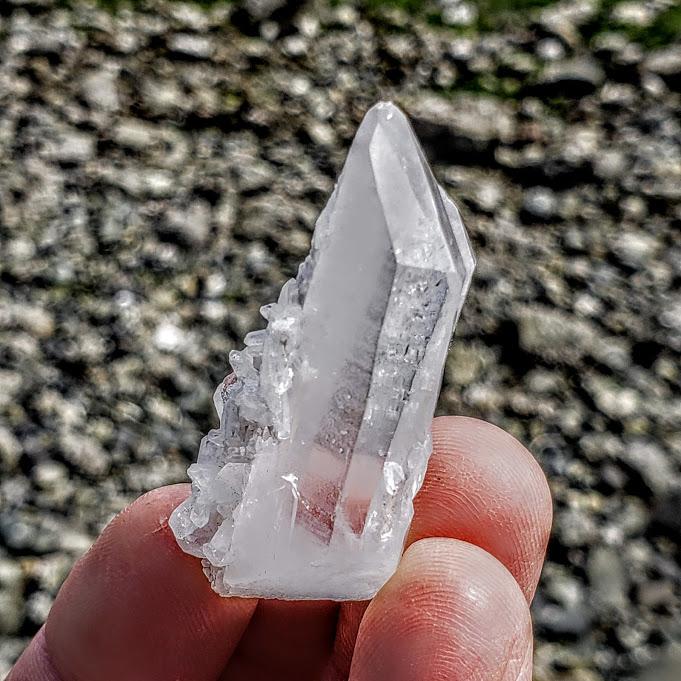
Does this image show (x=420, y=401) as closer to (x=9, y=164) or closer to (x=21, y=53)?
(x=9, y=164)

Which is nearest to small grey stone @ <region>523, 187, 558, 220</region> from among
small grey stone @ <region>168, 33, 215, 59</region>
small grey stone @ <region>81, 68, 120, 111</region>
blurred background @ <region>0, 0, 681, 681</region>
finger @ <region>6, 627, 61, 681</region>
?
blurred background @ <region>0, 0, 681, 681</region>

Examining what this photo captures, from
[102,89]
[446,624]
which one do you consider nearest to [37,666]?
[446,624]

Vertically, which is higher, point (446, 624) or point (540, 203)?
point (446, 624)

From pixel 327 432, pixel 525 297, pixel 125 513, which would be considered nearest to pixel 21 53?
pixel 525 297

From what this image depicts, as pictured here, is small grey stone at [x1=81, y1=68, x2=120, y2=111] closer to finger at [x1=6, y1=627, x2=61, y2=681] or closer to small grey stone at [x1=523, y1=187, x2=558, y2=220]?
small grey stone at [x1=523, y1=187, x2=558, y2=220]

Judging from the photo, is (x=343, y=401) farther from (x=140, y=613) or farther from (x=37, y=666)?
(x=37, y=666)

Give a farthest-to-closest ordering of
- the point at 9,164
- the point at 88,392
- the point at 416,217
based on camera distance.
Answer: the point at 9,164 → the point at 88,392 → the point at 416,217
